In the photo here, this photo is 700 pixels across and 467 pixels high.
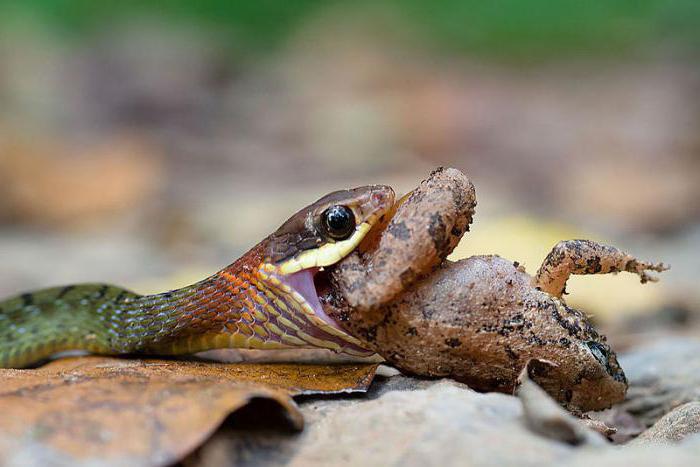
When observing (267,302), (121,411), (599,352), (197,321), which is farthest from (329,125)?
(121,411)

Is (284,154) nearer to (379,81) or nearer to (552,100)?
(379,81)

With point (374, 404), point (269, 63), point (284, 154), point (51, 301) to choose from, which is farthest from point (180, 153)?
point (374, 404)

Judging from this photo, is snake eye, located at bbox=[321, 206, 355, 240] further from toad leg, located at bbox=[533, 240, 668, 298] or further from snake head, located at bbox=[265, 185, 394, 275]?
toad leg, located at bbox=[533, 240, 668, 298]

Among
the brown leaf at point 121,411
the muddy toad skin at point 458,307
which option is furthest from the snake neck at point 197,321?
the brown leaf at point 121,411

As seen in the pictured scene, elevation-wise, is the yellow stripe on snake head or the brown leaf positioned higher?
the yellow stripe on snake head

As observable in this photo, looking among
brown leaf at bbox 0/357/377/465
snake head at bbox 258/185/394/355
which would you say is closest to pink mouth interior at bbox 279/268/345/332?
snake head at bbox 258/185/394/355
